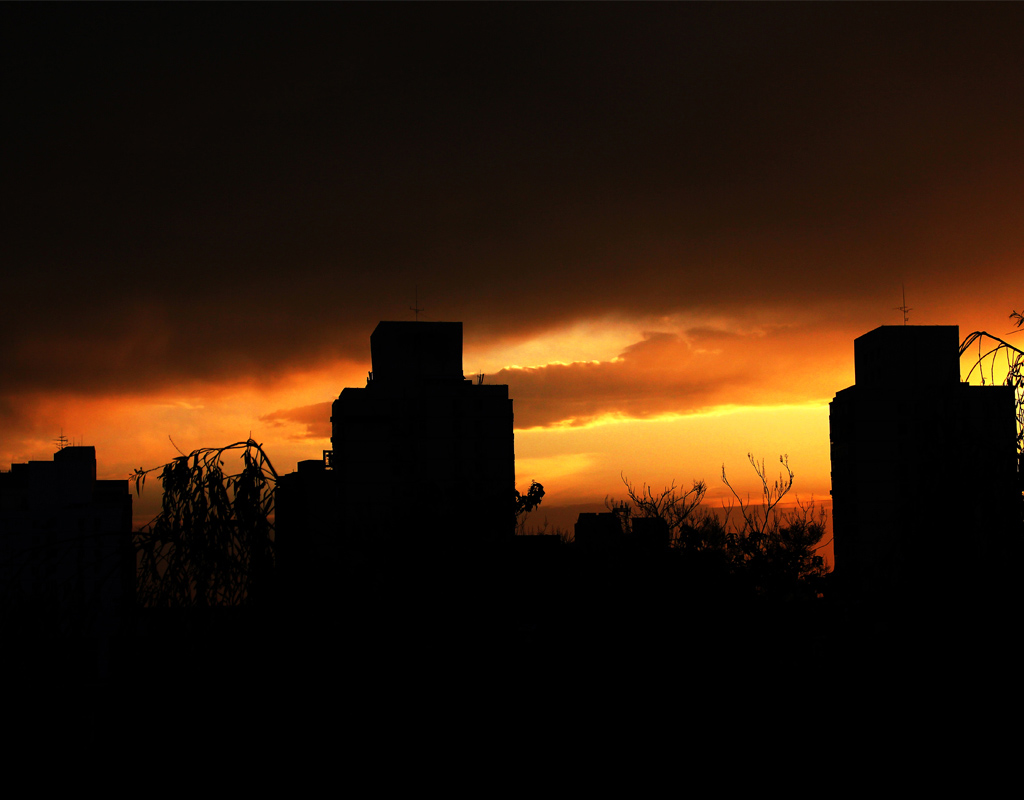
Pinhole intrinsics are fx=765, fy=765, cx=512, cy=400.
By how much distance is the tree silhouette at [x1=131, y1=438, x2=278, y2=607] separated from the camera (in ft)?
21.6

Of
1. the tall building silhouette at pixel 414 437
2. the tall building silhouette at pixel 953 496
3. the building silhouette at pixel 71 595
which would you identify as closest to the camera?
the tall building silhouette at pixel 953 496

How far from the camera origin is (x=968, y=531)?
5797 mm

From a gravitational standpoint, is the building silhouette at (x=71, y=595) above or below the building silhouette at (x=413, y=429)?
below

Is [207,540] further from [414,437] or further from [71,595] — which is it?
[414,437]

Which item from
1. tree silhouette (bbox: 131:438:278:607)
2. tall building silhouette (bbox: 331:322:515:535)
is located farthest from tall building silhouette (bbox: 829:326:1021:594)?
tall building silhouette (bbox: 331:322:515:535)

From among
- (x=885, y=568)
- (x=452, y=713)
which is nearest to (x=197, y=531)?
(x=452, y=713)

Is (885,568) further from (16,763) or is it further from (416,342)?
(416,342)

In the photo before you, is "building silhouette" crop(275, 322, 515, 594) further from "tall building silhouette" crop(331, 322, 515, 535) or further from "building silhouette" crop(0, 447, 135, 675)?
"building silhouette" crop(0, 447, 135, 675)

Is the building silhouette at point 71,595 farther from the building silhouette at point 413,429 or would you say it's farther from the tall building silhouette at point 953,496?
the building silhouette at point 413,429

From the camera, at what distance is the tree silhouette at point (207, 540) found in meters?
6.59

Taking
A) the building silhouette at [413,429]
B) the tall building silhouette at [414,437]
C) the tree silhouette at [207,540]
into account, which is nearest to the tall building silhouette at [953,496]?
the tree silhouette at [207,540]

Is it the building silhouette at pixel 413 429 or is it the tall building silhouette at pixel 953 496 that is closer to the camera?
the tall building silhouette at pixel 953 496

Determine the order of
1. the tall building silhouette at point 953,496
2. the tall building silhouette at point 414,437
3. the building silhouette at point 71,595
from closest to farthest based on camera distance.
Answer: the tall building silhouette at point 953,496
the building silhouette at point 71,595
the tall building silhouette at point 414,437

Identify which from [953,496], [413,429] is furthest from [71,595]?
[413,429]
